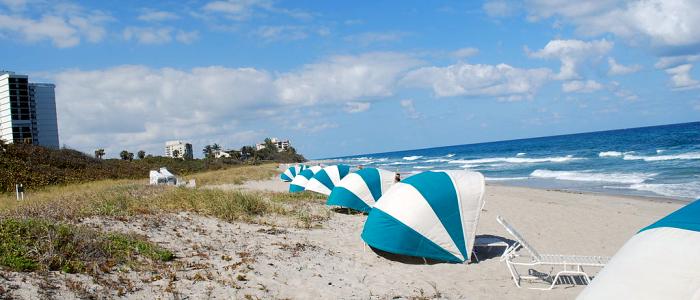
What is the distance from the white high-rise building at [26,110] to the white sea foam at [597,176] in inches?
1756

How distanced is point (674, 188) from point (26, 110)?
5715 cm

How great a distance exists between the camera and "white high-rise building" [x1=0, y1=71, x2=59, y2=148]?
168 feet

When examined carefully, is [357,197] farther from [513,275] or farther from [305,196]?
[513,275]

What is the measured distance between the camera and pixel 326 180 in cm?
1852

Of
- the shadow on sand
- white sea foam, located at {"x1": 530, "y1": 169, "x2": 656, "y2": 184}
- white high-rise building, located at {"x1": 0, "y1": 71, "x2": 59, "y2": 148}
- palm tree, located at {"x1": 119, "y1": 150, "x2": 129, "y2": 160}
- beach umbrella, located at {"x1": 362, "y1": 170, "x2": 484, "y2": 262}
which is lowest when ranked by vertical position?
white sea foam, located at {"x1": 530, "y1": 169, "x2": 656, "y2": 184}

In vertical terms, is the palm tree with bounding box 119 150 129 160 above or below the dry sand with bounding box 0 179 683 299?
above

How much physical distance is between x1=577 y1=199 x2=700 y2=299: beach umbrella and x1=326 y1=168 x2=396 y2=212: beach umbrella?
10349 millimetres

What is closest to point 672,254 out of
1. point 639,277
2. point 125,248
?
point 639,277

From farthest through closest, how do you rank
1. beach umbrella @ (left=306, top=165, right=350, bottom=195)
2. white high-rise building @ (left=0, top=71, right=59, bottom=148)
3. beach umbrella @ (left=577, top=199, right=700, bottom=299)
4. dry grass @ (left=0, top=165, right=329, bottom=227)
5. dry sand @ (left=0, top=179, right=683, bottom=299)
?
white high-rise building @ (left=0, top=71, right=59, bottom=148) → beach umbrella @ (left=306, top=165, right=350, bottom=195) → dry grass @ (left=0, top=165, right=329, bottom=227) → dry sand @ (left=0, top=179, right=683, bottom=299) → beach umbrella @ (left=577, top=199, right=700, bottom=299)

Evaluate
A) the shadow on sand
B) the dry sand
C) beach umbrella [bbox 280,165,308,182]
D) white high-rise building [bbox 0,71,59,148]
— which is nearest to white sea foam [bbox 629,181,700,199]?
the dry sand

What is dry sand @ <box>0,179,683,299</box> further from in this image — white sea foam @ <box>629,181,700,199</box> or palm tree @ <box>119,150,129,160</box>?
palm tree @ <box>119,150,129,160</box>

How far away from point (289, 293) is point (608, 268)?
401cm

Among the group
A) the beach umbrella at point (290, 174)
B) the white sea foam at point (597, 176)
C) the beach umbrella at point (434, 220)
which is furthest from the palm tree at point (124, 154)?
the beach umbrella at point (434, 220)

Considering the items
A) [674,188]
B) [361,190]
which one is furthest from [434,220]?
[674,188]
